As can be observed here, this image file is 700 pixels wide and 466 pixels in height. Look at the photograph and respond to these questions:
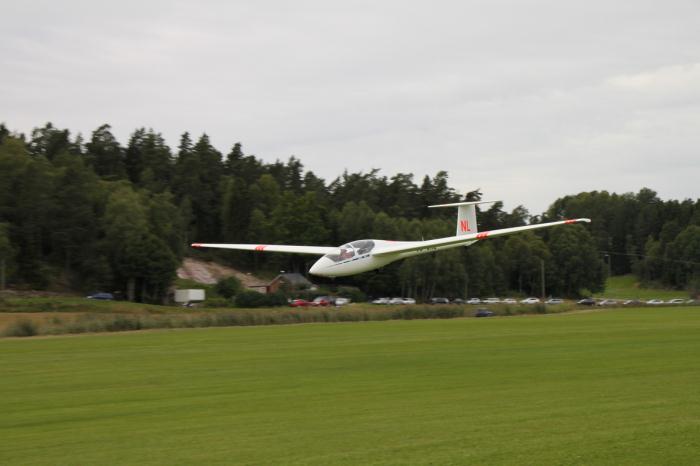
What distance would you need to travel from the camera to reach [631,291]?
15625 centimetres

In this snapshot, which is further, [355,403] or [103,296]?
[103,296]

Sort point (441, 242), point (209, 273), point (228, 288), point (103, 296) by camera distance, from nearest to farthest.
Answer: point (441, 242) → point (103, 296) → point (228, 288) → point (209, 273)

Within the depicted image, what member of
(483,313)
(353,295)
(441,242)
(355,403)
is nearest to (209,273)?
(353,295)

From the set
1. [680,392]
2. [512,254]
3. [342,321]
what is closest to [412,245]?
[342,321]

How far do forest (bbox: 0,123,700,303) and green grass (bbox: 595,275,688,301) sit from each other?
2788 mm

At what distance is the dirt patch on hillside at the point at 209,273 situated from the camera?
345ft

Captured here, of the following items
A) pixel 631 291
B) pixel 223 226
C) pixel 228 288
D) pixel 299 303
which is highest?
pixel 223 226

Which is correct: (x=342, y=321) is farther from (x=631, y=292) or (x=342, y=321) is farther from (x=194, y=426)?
(x=631, y=292)

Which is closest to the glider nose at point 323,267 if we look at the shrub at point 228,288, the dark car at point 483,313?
the dark car at point 483,313

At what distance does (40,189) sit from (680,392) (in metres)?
87.7

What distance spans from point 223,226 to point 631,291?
2967 inches

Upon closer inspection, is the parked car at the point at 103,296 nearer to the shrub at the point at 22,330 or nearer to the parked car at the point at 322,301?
the parked car at the point at 322,301

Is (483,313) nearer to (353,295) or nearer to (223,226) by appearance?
(353,295)

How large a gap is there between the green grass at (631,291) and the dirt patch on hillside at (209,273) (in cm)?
6167
